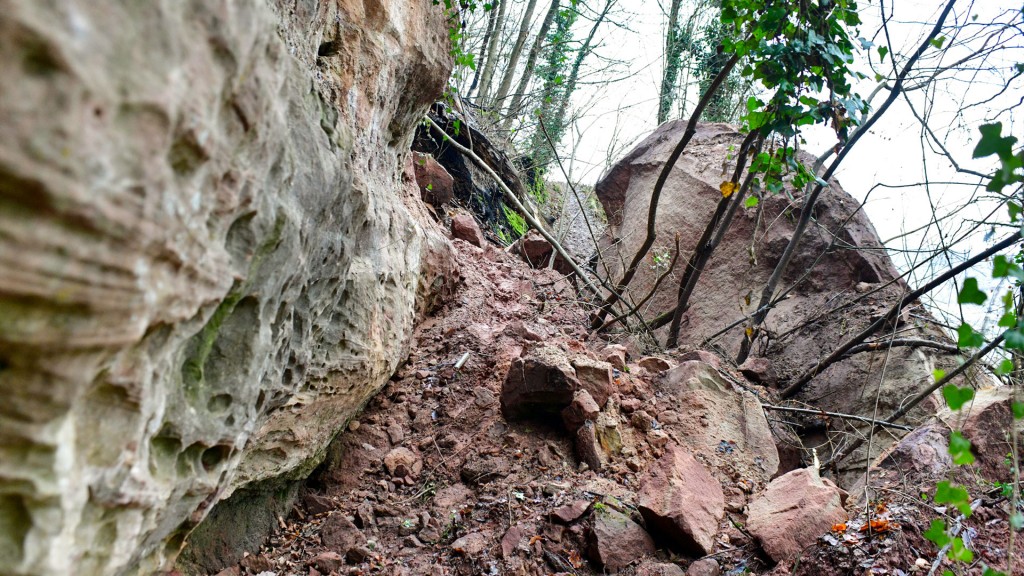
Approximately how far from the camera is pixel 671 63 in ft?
31.1

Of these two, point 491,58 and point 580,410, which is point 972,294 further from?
point 491,58

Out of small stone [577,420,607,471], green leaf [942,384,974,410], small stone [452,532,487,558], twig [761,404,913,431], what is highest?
twig [761,404,913,431]

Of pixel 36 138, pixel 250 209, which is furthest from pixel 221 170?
pixel 36 138

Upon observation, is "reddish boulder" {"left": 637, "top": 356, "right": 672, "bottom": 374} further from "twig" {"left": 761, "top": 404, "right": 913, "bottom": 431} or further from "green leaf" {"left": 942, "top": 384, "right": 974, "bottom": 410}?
"green leaf" {"left": 942, "top": 384, "right": 974, "bottom": 410}

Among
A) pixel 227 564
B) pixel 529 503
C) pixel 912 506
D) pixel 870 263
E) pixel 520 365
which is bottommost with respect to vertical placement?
pixel 227 564

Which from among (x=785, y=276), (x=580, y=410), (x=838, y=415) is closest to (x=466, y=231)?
(x=580, y=410)

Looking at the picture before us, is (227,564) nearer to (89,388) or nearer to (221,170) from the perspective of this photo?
(89,388)

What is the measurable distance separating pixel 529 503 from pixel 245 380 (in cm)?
191

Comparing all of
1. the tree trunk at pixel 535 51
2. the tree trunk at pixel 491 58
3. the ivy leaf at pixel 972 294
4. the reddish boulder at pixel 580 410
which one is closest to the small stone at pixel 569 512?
the reddish boulder at pixel 580 410

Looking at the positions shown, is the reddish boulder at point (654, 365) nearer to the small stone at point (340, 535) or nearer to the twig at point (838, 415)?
the twig at point (838, 415)

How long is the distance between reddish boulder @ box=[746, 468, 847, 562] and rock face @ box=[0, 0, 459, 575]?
7.92ft

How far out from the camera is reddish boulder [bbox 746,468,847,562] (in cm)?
293

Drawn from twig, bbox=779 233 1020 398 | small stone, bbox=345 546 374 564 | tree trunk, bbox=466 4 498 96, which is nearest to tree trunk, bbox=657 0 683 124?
tree trunk, bbox=466 4 498 96

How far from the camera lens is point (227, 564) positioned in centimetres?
286
